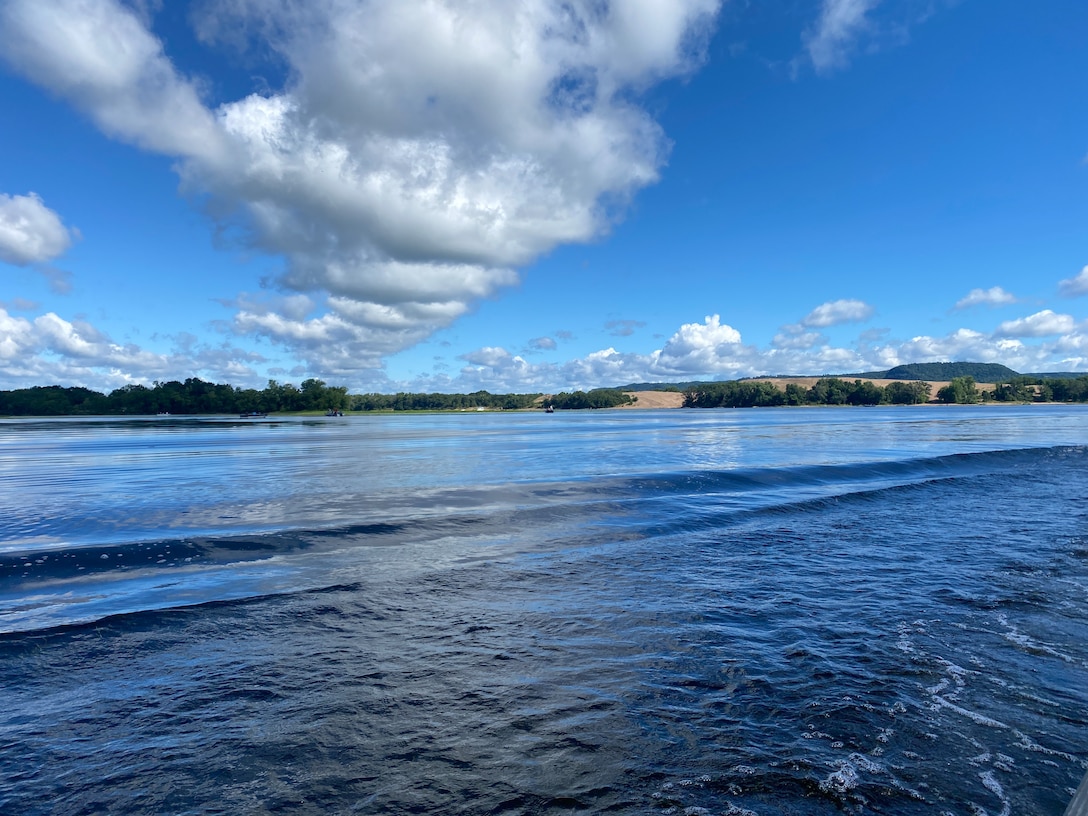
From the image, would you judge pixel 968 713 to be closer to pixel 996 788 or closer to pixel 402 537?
pixel 996 788

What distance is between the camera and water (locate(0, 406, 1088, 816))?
17.5ft

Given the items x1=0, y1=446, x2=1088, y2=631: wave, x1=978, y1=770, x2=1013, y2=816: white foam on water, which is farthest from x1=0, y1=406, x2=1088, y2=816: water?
x1=0, y1=446, x2=1088, y2=631: wave

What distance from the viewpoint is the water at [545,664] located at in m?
5.32

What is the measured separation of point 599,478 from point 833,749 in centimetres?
2148

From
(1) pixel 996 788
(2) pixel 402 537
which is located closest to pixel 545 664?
(1) pixel 996 788

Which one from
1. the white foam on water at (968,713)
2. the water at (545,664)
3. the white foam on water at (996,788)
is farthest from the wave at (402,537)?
the white foam on water at (996,788)

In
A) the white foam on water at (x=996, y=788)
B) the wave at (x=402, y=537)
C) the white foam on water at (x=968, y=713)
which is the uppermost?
the white foam on water at (x=968, y=713)

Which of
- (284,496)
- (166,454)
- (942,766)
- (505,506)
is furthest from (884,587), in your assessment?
(166,454)

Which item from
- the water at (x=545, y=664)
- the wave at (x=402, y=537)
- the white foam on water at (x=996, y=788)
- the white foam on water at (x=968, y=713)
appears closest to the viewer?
the white foam on water at (x=996, y=788)

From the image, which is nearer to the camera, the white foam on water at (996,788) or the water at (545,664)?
the white foam on water at (996,788)

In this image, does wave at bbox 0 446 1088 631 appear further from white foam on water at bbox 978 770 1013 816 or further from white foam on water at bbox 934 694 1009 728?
white foam on water at bbox 978 770 1013 816

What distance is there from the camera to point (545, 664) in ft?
25.3

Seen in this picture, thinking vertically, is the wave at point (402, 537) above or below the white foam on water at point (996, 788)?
below

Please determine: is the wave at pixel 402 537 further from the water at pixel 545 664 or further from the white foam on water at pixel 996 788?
the white foam on water at pixel 996 788
